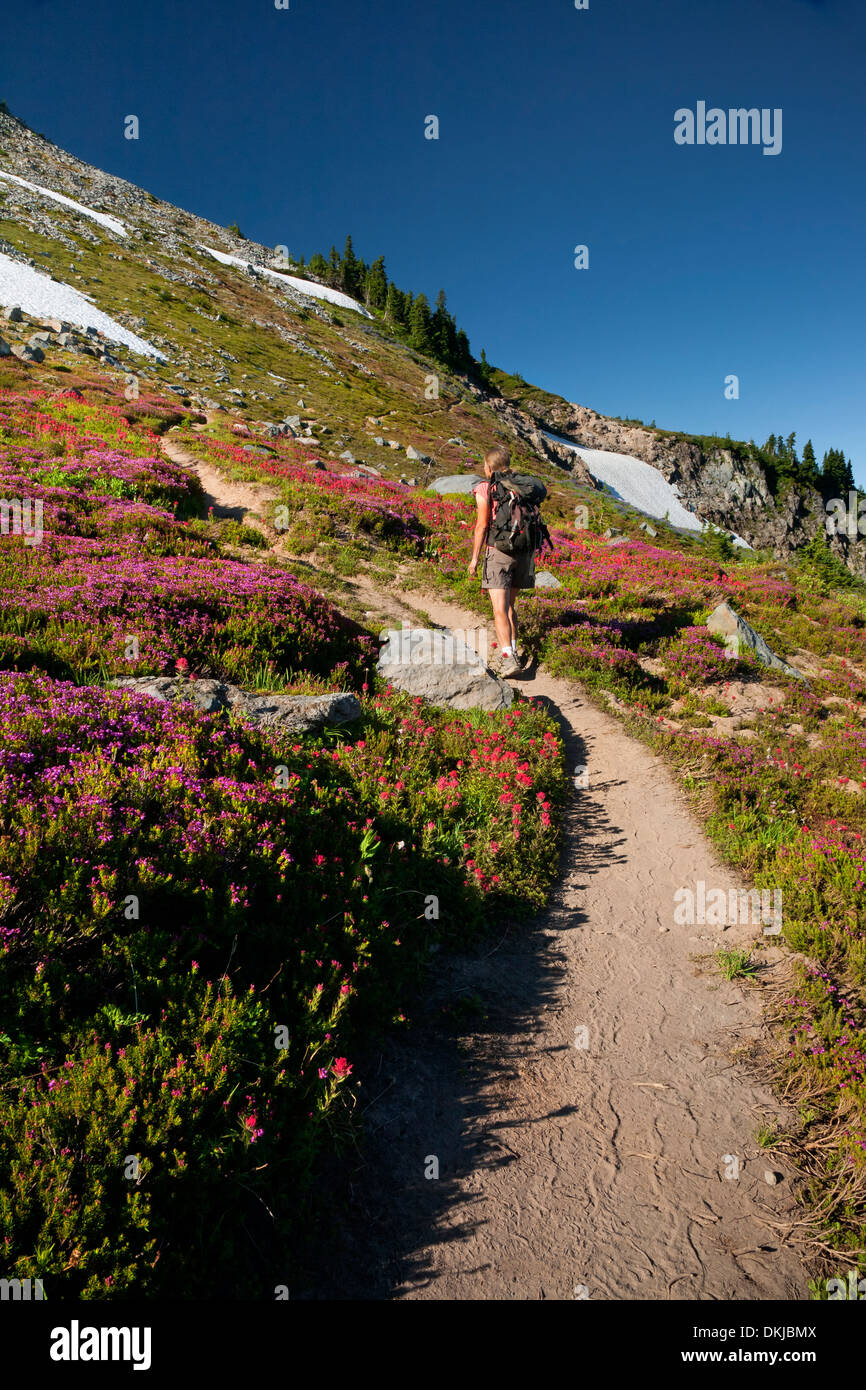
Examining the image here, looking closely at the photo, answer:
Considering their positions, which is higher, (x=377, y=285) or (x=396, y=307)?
(x=377, y=285)

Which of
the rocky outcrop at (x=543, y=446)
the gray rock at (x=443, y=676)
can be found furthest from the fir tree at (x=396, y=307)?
the gray rock at (x=443, y=676)

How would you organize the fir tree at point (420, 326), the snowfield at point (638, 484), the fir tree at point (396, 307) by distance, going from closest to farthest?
the snowfield at point (638, 484), the fir tree at point (420, 326), the fir tree at point (396, 307)

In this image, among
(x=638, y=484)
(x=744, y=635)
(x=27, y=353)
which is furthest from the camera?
(x=638, y=484)

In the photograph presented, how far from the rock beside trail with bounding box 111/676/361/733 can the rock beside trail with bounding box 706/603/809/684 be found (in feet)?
29.8

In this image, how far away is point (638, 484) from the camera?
10656 centimetres

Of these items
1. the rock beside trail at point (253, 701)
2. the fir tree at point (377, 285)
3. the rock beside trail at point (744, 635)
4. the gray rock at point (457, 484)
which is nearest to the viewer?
the rock beside trail at point (253, 701)

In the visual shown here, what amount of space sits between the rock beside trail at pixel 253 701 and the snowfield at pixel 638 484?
98.9 m

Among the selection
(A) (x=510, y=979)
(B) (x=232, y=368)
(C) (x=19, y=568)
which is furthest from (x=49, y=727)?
(B) (x=232, y=368)

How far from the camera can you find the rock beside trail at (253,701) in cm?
675

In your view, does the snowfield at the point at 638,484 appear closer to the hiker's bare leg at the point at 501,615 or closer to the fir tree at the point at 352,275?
the fir tree at the point at 352,275

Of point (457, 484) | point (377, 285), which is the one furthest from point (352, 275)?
point (457, 484)

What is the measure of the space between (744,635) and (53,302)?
2483 inches

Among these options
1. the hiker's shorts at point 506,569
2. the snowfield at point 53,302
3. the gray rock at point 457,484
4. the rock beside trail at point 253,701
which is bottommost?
the rock beside trail at point 253,701

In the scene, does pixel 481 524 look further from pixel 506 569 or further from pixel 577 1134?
pixel 577 1134
